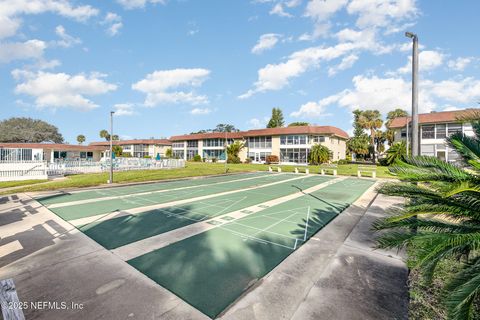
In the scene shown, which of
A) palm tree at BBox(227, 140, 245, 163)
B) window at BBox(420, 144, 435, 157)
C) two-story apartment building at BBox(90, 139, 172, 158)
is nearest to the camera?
window at BBox(420, 144, 435, 157)

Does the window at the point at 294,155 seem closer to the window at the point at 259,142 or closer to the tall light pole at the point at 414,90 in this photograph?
the window at the point at 259,142

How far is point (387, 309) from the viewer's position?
4.07m

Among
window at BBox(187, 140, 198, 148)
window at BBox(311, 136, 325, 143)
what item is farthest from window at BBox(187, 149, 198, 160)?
window at BBox(311, 136, 325, 143)

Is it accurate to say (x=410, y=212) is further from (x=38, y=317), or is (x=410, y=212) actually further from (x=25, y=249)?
(x=25, y=249)

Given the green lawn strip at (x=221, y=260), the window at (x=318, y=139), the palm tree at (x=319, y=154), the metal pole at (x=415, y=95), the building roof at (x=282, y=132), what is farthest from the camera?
the window at (x=318, y=139)

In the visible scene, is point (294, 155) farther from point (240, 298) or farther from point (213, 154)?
point (240, 298)

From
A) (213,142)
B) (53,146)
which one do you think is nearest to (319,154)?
(213,142)

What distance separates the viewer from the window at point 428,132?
3380 centimetres

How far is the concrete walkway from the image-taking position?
4.00 meters

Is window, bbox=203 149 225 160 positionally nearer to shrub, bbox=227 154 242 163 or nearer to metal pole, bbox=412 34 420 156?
shrub, bbox=227 154 242 163

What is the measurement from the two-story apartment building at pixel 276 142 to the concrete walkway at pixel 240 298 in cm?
3802

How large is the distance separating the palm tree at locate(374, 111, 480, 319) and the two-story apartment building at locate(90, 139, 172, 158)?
67921 millimetres

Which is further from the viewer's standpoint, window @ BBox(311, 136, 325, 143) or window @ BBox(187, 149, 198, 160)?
window @ BBox(187, 149, 198, 160)

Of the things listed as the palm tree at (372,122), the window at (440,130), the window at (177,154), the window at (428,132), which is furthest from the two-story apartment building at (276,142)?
the window at (440,130)
